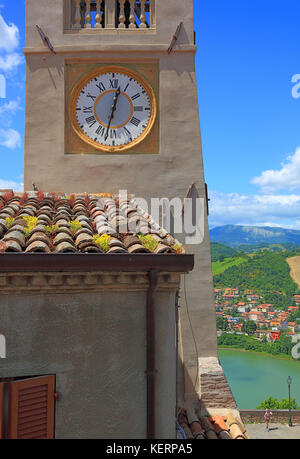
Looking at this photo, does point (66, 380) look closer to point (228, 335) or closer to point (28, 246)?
point (28, 246)

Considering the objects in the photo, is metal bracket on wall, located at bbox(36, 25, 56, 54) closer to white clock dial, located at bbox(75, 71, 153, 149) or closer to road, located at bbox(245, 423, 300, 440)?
white clock dial, located at bbox(75, 71, 153, 149)

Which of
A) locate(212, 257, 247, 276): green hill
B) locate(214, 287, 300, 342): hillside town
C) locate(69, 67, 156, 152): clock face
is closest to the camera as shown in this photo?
locate(69, 67, 156, 152): clock face

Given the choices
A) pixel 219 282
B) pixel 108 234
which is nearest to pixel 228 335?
pixel 219 282

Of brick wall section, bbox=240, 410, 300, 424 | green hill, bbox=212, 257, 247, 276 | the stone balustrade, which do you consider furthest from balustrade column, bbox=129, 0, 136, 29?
green hill, bbox=212, 257, 247, 276

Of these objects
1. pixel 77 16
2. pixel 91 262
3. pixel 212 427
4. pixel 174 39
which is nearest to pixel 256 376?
pixel 212 427

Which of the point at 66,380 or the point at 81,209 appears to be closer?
the point at 66,380

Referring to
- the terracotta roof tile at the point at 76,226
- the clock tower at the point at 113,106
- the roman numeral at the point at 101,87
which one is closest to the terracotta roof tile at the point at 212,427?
the clock tower at the point at 113,106

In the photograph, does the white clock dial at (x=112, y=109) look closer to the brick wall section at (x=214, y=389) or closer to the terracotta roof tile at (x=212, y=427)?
the brick wall section at (x=214, y=389)
